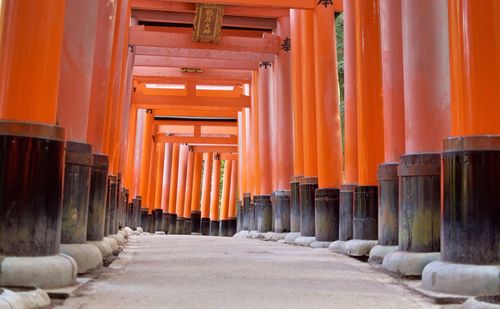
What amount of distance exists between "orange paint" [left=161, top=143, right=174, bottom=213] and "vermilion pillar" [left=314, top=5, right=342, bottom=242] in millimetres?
18650

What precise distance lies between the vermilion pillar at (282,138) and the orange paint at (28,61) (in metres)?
10.3

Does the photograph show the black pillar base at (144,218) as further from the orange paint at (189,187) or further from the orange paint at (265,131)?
the orange paint at (265,131)

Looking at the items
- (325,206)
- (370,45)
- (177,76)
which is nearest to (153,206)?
(177,76)

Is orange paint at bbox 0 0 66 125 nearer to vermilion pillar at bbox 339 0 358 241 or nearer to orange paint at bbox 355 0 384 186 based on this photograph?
orange paint at bbox 355 0 384 186

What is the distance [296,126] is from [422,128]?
793cm

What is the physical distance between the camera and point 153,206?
2680 cm

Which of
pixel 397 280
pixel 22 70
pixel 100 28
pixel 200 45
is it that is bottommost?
pixel 397 280

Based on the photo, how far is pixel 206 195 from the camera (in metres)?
32.0

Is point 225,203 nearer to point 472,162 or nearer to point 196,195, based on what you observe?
point 196,195

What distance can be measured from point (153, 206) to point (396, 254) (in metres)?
21.8

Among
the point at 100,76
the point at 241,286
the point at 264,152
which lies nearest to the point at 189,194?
the point at 264,152

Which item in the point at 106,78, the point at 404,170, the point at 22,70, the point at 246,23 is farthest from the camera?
the point at 246,23

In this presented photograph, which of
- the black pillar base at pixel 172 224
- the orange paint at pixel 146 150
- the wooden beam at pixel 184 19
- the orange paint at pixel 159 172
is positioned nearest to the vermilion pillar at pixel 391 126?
the wooden beam at pixel 184 19

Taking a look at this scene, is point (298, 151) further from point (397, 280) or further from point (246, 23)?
point (397, 280)
